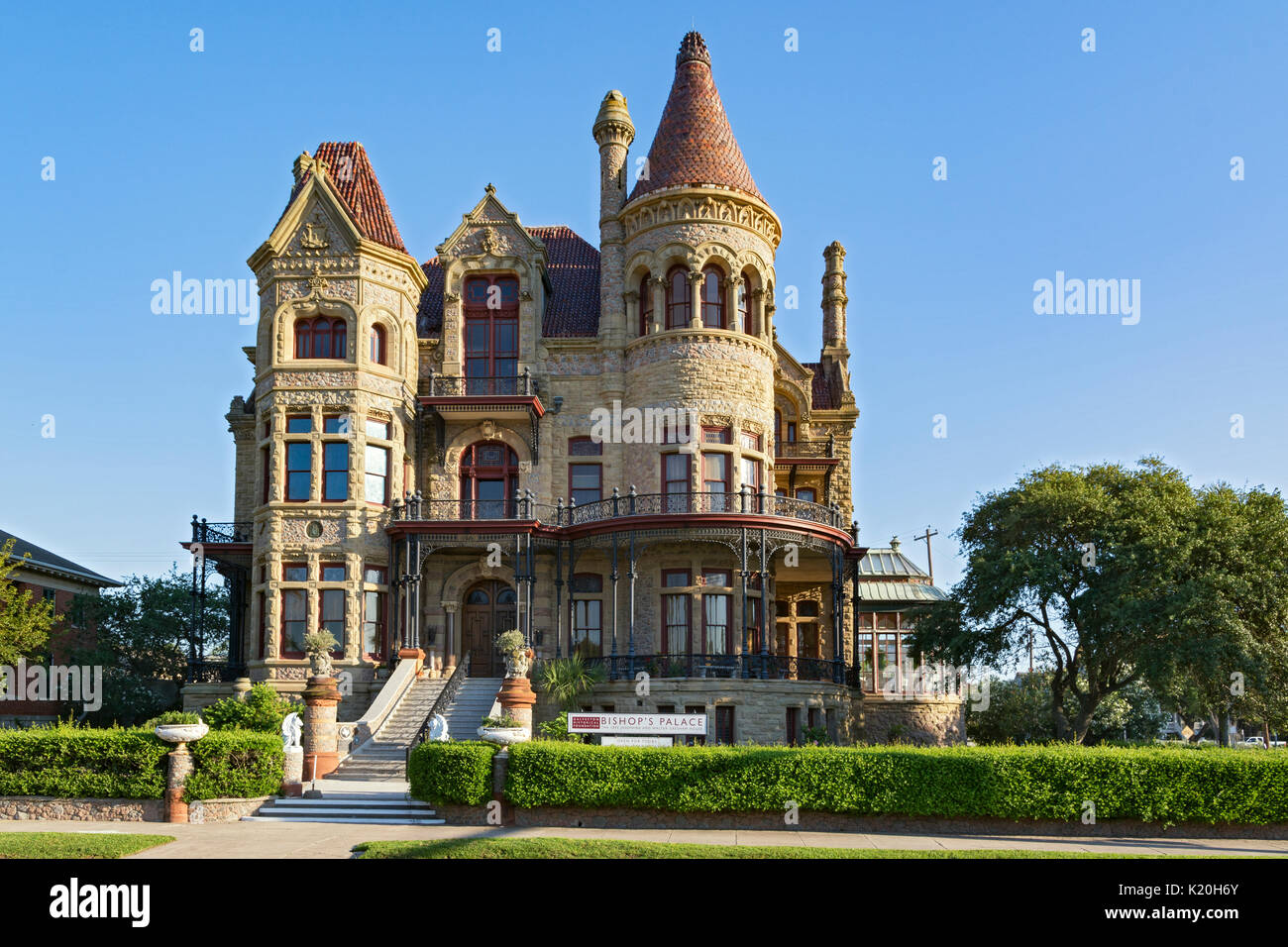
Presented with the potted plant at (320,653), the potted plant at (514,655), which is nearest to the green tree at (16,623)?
the potted plant at (320,653)

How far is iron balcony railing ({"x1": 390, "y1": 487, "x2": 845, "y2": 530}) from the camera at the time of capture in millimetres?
31422

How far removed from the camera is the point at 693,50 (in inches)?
1437

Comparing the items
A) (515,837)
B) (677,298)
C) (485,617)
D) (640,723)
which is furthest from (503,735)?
(677,298)

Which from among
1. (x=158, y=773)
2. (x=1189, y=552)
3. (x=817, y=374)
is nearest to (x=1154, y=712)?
(x=817, y=374)

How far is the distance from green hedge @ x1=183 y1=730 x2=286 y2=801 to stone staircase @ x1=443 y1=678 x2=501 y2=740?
528cm

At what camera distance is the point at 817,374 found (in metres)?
39.9

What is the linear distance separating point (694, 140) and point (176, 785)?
2287 cm

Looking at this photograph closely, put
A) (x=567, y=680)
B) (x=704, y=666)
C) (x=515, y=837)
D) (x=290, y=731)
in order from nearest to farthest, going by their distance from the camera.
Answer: (x=515, y=837) < (x=290, y=731) < (x=567, y=680) < (x=704, y=666)

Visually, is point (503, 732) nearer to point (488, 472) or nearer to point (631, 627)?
point (631, 627)

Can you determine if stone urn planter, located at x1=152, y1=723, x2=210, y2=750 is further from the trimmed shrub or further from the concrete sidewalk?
the trimmed shrub

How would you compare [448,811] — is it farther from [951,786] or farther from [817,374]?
[817,374]

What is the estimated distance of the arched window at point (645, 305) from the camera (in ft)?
113

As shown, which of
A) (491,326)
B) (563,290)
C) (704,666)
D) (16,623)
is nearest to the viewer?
(704,666)

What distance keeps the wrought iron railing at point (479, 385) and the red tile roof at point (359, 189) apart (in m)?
3.99
